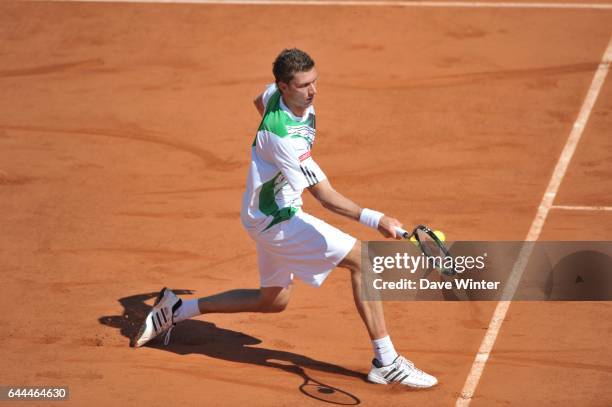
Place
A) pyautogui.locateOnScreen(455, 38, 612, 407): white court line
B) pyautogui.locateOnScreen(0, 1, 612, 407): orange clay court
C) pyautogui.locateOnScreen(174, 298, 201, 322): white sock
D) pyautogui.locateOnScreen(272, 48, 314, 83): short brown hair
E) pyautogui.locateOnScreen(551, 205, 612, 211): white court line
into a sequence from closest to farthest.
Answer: pyautogui.locateOnScreen(272, 48, 314, 83): short brown hair < pyautogui.locateOnScreen(455, 38, 612, 407): white court line < pyautogui.locateOnScreen(0, 1, 612, 407): orange clay court < pyautogui.locateOnScreen(174, 298, 201, 322): white sock < pyautogui.locateOnScreen(551, 205, 612, 211): white court line

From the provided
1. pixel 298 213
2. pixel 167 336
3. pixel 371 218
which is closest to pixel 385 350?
pixel 371 218

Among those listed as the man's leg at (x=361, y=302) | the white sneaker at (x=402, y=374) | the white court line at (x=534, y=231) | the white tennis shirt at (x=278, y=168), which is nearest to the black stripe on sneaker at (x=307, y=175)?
the white tennis shirt at (x=278, y=168)

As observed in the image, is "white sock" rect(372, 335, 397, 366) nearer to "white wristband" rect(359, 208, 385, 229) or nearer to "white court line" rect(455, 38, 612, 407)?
"white court line" rect(455, 38, 612, 407)

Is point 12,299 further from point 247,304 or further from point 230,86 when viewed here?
point 230,86

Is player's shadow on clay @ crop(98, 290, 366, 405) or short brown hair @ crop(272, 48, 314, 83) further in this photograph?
player's shadow on clay @ crop(98, 290, 366, 405)

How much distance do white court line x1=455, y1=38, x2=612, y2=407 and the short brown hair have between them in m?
2.65

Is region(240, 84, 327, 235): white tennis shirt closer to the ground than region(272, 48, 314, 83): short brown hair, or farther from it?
closer to the ground

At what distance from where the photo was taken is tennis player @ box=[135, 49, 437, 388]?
25.5ft

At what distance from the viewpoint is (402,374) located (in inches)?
318

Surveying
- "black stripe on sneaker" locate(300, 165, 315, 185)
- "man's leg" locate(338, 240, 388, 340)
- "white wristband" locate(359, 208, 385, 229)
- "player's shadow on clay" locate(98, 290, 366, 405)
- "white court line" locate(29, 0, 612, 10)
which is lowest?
"player's shadow on clay" locate(98, 290, 366, 405)

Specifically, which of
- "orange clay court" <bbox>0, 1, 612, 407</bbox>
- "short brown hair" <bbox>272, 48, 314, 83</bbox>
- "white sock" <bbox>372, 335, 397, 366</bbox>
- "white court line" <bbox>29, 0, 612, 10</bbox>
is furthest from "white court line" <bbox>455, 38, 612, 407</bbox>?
"short brown hair" <bbox>272, 48, 314, 83</bbox>

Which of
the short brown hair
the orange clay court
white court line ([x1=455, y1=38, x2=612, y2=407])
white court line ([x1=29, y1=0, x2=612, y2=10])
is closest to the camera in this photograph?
the short brown hair

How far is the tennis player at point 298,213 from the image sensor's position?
7777 millimetres

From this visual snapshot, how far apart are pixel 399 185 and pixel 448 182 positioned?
532 millimetres
